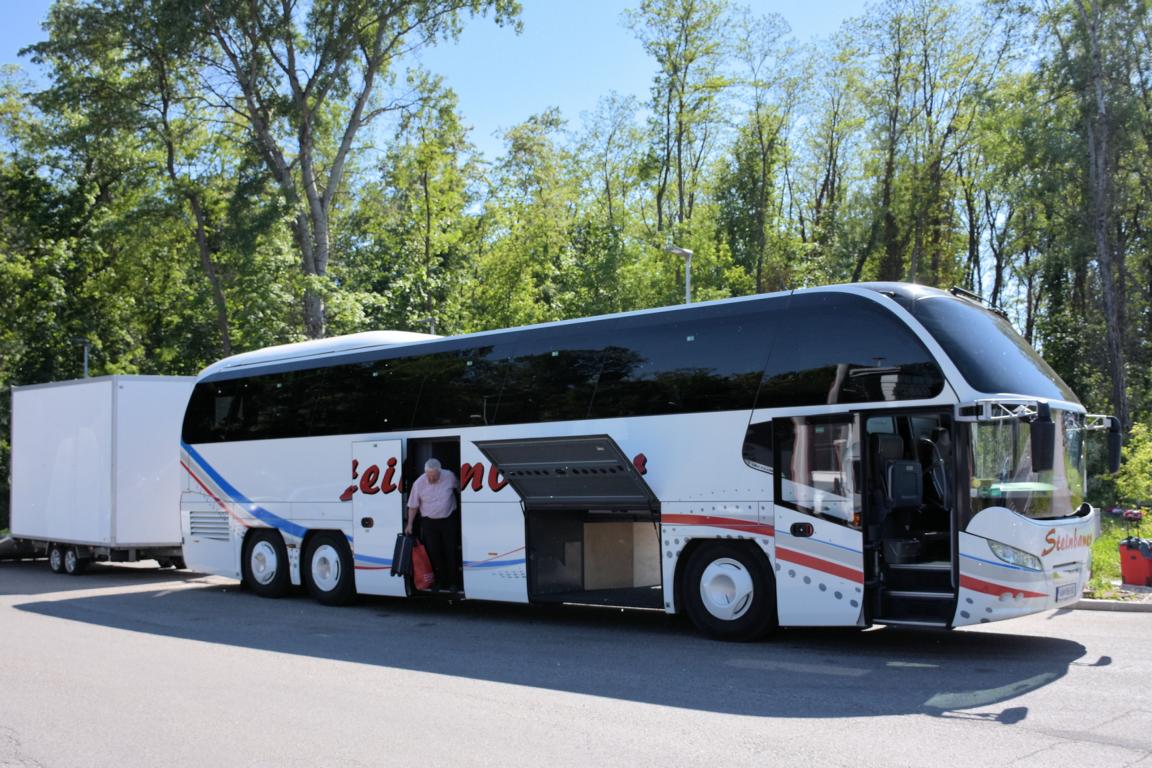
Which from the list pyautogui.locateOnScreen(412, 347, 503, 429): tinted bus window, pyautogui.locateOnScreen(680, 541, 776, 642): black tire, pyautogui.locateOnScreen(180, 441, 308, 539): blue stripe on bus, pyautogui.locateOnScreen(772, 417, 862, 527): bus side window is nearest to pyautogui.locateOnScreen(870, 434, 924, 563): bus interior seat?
pyautogui.locateOnScreen(772, 417, 862, 527): bus side window

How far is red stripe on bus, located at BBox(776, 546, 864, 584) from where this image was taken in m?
10.4

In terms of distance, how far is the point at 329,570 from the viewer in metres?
→ 16.2

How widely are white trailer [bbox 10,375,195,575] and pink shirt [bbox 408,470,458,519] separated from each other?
8.00 m

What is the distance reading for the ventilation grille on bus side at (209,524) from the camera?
59.5 ft

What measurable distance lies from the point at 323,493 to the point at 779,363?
26.3 ft

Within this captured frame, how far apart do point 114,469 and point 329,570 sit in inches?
236

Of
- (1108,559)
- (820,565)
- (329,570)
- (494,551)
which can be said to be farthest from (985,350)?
(329,570)

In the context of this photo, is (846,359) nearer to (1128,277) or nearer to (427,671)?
(427,671)

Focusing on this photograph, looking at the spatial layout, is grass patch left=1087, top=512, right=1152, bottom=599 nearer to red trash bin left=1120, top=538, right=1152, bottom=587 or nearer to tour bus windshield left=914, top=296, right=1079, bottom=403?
red trash bin left=1120, top=538, right=1152, bottom=587

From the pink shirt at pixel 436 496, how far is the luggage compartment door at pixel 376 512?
598 mm

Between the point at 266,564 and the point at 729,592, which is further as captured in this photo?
the point at 266,564

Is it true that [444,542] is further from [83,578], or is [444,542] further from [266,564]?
[83,578]

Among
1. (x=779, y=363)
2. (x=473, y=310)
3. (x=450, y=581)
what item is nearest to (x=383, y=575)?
(x=450, y=581)

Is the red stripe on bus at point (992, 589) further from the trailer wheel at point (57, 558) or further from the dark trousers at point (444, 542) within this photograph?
the trailer wheel at point (57, 558)
